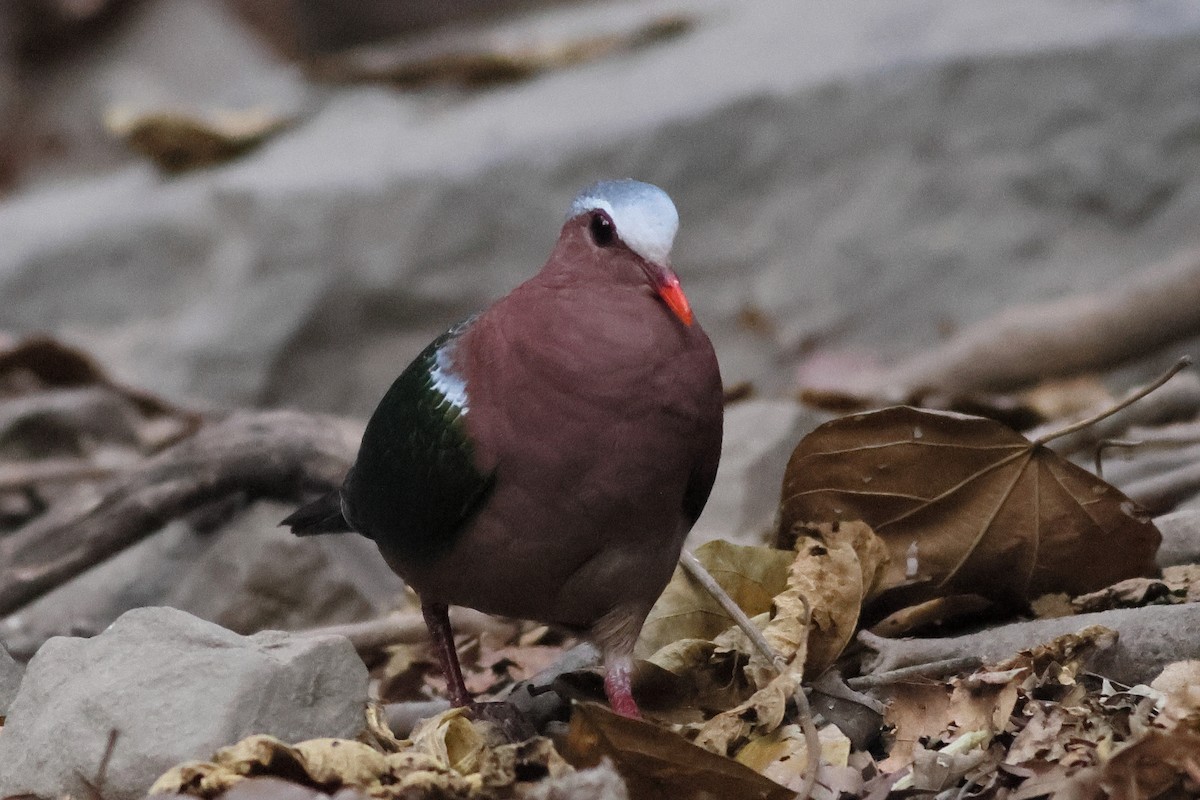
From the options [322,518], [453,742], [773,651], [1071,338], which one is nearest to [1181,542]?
[773,651]

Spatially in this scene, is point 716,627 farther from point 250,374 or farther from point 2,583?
point 250,374

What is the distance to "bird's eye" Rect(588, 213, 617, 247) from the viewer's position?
2.52 meters

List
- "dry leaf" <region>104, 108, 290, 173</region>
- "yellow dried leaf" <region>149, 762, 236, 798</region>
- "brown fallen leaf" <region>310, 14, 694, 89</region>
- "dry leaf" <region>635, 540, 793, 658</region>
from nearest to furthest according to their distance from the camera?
"yellow dried leaf" <region>149, 762, 236, 798</region>
"dry leaf" <region>635, 540, 793, 658</region>
"dry leaf" <region>104, 108, 290, 173</region>
"brown fallen leaf" <region>310, 14, 694, 89</region>

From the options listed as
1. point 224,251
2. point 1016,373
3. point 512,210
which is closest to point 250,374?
point 224,251

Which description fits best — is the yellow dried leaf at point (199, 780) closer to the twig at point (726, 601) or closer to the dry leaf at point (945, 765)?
the twig at point (726, 601)

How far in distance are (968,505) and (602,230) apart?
938mm

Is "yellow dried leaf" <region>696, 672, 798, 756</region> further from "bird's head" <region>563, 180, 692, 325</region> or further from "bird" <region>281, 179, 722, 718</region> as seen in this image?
"bird's head" <region>563, 180, 692, 325</region>

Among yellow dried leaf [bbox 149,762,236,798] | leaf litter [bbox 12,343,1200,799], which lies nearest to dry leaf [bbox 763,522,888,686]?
leaf litter [bbox 12,343,1200,799]

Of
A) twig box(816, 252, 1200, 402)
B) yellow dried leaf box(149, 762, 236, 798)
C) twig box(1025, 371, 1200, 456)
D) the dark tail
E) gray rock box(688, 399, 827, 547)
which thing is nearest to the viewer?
yellow dried leaf box(149, 762, 236, 798)

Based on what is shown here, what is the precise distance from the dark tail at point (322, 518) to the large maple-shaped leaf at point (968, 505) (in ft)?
3.04

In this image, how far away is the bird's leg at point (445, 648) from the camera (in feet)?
9.45

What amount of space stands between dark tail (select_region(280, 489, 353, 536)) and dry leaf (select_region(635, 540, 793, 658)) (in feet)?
2.25

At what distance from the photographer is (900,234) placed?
21.8ft

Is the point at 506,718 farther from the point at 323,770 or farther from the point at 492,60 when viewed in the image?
the point at 492,60
